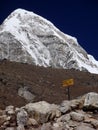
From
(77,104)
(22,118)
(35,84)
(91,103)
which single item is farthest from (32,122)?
(35,84)

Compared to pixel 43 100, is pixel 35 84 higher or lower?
higher

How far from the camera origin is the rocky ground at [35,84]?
36.2m

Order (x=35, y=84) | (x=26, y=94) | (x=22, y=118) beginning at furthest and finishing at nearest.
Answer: (x=35, y=84)
(x=26, y=94)
(x=22, y=118)

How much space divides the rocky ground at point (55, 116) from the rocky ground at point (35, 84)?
34.9 ft

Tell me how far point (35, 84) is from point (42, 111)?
22.0 meters

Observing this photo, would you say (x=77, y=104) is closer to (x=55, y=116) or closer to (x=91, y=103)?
(x=91, y=103)

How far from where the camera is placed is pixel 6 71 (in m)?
45.4

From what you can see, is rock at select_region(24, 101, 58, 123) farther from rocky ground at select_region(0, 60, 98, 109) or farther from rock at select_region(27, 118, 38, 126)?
rocky ground at select_region(0, 60, 98, 109)

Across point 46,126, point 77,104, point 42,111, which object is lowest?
point 46,126

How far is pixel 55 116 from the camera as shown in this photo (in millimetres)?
20812

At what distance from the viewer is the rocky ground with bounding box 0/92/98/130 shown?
19.8 m

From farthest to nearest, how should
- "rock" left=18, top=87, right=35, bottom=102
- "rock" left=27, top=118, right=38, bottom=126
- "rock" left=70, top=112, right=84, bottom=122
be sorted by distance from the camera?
"rock" left=18, top=87, right=35, bottom=102 → "rock" left=27, top=118, right=38, bottom=126 → "rock" left=70, top=112, right=84, bottom=122

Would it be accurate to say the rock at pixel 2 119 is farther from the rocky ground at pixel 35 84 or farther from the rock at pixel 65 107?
the rocky ground at pixel 35 84

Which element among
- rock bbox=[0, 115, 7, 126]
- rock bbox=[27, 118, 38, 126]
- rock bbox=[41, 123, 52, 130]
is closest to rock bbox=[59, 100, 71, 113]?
rock bbox=[41, 123, 52, 130]
